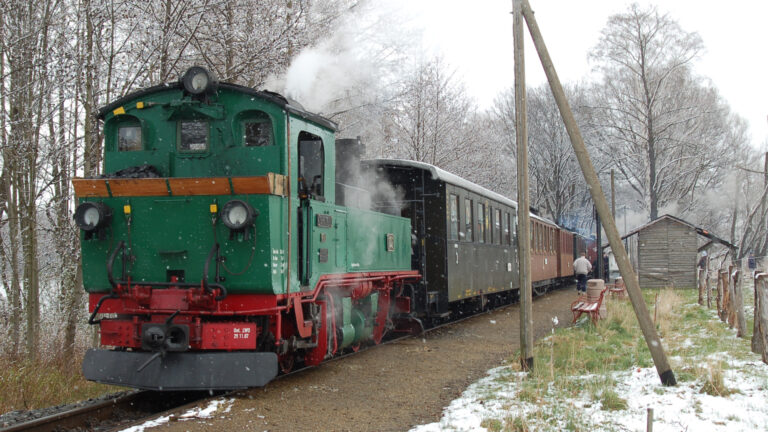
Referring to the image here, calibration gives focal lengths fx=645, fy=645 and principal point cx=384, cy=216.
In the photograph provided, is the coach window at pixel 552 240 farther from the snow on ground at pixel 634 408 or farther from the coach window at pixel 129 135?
the coach window at pixel 129 135

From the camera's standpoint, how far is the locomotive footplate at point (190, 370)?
6.34 meters

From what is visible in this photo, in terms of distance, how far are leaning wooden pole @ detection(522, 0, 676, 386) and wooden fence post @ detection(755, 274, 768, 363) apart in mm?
1514

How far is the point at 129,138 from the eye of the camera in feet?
24.4

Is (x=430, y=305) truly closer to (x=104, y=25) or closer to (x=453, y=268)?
(x=453, y=268)

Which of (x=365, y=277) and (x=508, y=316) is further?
(x=508, y=316)

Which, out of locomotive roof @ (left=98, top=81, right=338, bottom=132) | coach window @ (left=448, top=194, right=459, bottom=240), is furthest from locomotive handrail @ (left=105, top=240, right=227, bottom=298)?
coach window @ (left=448, top=194, right=459, bottom=240)

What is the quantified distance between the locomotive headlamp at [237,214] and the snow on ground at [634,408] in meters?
2.57

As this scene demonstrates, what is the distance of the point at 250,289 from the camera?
656 centimetres

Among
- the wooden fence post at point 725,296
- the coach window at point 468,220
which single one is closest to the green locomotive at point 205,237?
the coach window at point 468,220

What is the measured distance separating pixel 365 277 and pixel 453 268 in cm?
354

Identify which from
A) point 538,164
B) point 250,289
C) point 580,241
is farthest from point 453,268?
point 538,164

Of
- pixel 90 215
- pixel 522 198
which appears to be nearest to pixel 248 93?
pixel 90 215

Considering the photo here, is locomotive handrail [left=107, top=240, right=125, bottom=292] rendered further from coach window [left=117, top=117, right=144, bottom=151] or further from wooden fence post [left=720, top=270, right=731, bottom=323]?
wooden fence post [left=720, top=270, right=731, bottom=323]

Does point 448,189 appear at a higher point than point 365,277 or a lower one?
higher
